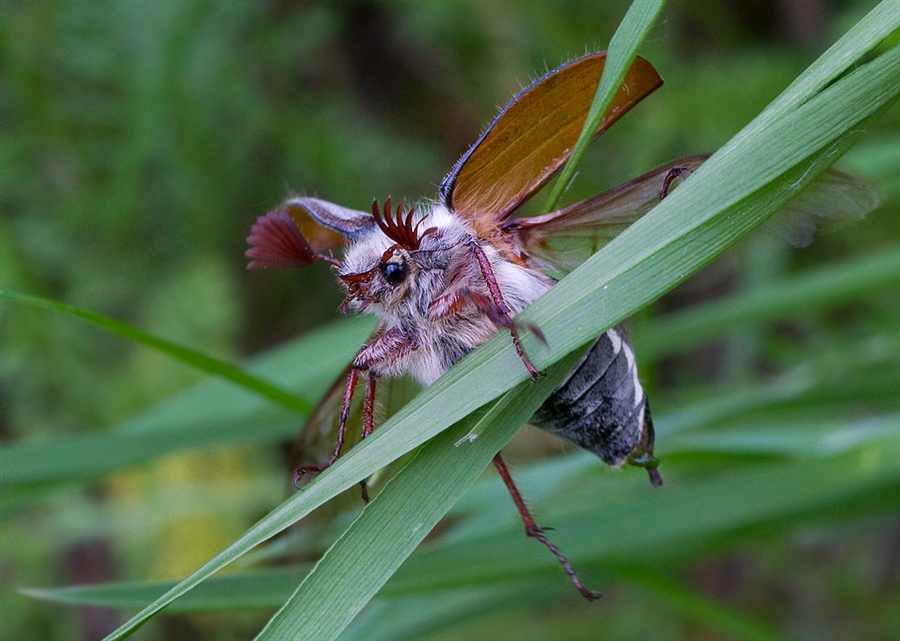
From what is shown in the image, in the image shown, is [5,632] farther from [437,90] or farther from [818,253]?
[818,253]

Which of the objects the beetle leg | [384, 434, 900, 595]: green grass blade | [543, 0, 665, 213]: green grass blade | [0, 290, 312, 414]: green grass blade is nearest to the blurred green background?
[384, 434, 900, 595]: green grass blade

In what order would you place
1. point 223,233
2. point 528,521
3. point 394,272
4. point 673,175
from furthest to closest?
point 223,233 < point 528,521 < point 394,272 < point 673,175

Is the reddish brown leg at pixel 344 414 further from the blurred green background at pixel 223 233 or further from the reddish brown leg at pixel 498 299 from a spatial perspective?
the blurred green background at pixel 223 233

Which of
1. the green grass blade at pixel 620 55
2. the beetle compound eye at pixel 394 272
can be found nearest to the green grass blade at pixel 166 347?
the beetle compound eye at pixel 394 272

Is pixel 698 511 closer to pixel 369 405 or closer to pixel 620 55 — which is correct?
pixel 369 405

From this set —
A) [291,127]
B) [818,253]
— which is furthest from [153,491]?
[818,253]

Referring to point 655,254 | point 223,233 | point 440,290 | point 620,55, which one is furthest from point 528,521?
point 223,233
